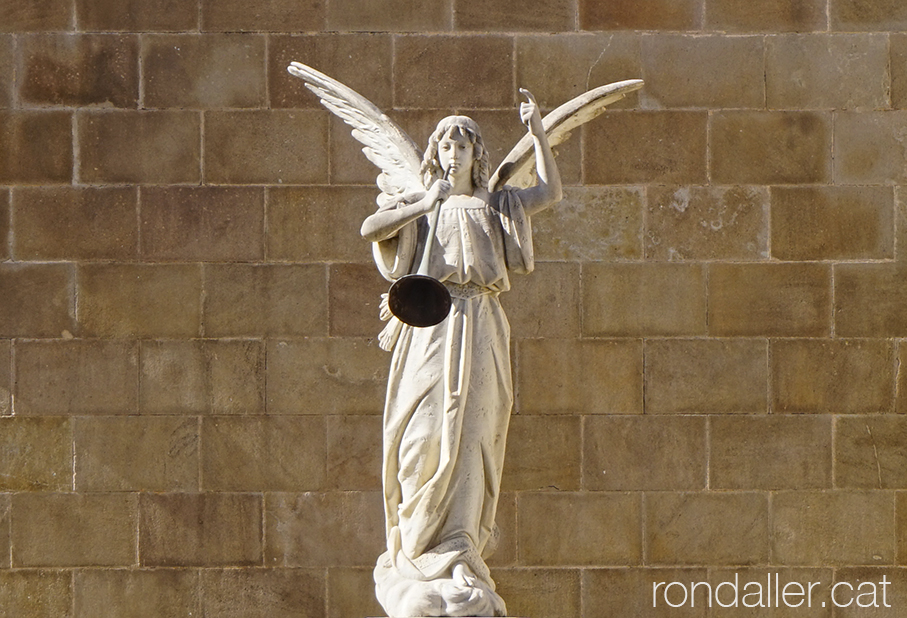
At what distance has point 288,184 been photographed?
860cm

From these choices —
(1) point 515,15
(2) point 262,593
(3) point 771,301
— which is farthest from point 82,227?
(3) point 771,301

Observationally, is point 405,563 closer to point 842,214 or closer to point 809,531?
point 809,531

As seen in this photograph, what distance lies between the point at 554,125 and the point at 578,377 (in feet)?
7.16

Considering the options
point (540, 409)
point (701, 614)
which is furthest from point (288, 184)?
point (701, 614)

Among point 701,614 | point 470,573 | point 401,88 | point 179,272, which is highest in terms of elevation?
point 401,88

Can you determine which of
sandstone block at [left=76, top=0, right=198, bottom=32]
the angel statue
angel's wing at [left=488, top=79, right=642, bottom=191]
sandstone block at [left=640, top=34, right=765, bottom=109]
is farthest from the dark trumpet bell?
sandstone block at [left=76, top=0, right=198, bottom=32]

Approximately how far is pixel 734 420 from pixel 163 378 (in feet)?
11.3

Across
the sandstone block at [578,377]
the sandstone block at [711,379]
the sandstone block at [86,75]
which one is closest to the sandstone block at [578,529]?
the sandstone block at [578,377]

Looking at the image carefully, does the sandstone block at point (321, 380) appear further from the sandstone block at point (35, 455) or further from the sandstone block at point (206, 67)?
the sandstone block at point (206, 67)

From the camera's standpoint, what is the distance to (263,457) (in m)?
8.46

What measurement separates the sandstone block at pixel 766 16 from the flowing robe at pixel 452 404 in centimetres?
281

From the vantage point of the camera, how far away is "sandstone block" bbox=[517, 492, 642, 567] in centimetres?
845

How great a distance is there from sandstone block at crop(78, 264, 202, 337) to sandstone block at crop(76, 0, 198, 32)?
147 cm

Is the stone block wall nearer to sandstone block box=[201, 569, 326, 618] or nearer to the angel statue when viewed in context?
sandstone block box=[201, 569, 326, 618]
